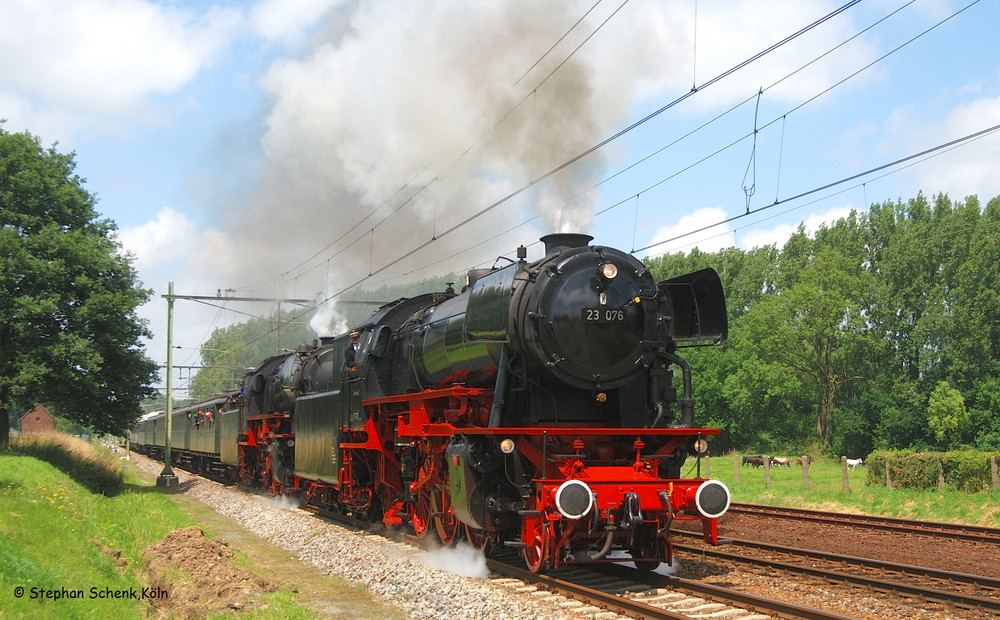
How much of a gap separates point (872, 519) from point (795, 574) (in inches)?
230

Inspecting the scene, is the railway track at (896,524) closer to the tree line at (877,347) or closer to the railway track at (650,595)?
the railway track at (650,595)

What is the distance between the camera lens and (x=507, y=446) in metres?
8.77

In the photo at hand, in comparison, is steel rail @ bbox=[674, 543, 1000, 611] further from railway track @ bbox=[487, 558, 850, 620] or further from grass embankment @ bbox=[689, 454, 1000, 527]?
grass embankment @ bbox=[689, 454, 1000, 527]

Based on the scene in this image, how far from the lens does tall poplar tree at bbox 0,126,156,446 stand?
2154 centimetres

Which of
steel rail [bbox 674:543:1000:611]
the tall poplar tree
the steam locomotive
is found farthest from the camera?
the tall poplar tree

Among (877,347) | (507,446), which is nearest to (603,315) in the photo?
(507,446)

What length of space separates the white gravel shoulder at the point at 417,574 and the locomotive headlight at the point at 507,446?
1.39m

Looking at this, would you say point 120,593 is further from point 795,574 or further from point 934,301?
point 934,301

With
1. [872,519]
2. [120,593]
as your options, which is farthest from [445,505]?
[872,519]

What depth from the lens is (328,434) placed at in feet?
51.9

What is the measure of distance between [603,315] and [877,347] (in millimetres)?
41811

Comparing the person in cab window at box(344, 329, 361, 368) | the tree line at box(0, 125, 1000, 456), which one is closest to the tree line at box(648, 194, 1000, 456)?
the tree line at box(0, 125, 1000, 456)

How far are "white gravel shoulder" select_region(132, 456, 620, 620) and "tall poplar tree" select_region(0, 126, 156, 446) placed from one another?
9.25m

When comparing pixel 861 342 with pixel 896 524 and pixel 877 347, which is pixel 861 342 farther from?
pixel 896 524
